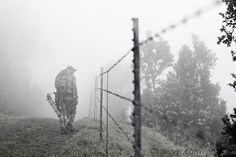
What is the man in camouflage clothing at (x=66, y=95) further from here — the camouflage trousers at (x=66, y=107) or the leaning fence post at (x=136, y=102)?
the leaning fence post at (x=136, y=102)

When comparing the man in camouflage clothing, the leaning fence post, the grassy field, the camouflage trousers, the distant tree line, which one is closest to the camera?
the leaning fence post

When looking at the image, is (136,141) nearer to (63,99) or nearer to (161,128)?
(63,99)

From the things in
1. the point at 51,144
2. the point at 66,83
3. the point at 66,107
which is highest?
the point at 66,83

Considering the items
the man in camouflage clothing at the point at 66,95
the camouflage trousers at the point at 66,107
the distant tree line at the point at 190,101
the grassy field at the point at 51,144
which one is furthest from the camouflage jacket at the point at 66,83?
the distant tree line at the point at 190,101

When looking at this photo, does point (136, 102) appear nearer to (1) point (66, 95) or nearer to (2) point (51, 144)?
(2) point (51, 144)

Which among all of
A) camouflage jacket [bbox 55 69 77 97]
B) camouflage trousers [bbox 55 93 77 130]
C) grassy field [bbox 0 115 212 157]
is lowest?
grassy field [bbox 0 115 212 157]

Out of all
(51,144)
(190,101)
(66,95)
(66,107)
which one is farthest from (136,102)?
(190,101)

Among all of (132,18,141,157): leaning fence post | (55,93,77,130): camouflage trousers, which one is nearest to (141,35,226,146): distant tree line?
(55,93,77,130): camouflage trousers

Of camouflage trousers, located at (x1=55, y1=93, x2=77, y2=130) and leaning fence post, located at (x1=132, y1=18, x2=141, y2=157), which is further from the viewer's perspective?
camouflage trousers, located at (x1=55, y1=93, x2=77, y2=130)

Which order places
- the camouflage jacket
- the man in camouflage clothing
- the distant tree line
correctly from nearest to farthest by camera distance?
the man in camouflage clothing < the camouflage jacket < the distant tree line

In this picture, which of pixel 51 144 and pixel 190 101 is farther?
pixel 190 101

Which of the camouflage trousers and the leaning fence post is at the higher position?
the camouflage trousers

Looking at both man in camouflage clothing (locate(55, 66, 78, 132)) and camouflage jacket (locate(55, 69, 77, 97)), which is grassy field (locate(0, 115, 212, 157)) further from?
camouflage jacket (locate(55, 69, 77, 97))

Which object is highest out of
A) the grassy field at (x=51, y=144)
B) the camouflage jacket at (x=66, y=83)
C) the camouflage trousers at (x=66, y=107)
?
the camouflage jacket at (x=66, y=83)
